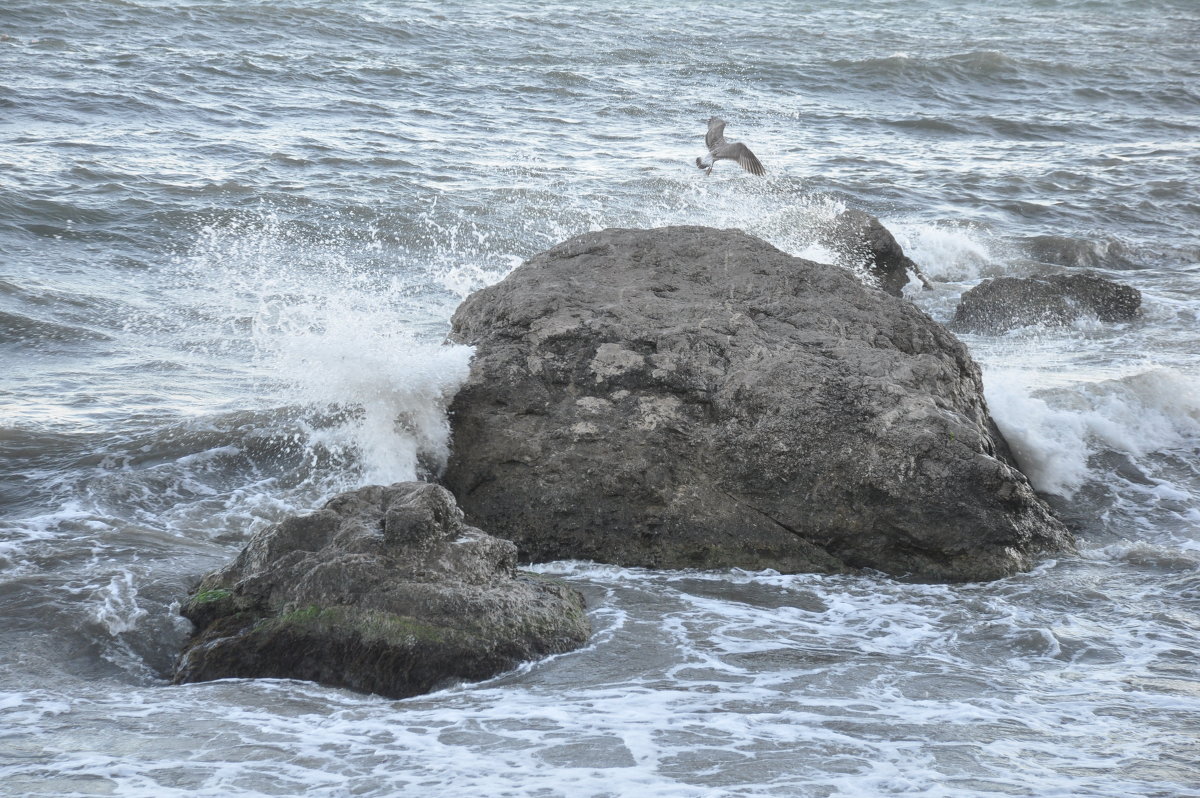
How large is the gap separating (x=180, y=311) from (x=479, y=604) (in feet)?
17.7

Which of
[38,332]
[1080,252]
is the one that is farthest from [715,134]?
[38,332]

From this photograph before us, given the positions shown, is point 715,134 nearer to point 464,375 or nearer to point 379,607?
point 464,375

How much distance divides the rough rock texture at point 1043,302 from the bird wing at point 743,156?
1.90 m

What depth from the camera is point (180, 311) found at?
27.9 feet

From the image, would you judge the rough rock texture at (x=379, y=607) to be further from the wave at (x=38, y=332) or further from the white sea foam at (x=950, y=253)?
the white sea foam at (x=950, y=253)

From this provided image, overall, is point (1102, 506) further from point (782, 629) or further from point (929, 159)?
point (929, 159)

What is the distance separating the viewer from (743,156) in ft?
30.1

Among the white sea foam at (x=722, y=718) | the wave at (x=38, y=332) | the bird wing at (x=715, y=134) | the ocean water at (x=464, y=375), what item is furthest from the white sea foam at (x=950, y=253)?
the wave at (x=38, y=332)

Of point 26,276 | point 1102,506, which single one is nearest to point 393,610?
point 1102,506

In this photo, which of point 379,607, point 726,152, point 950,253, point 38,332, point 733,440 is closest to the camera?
point 379,607

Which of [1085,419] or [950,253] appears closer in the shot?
[1085,419]

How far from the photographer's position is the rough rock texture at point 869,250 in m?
9.61

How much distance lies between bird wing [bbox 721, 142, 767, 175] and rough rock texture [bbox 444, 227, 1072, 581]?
362 cm

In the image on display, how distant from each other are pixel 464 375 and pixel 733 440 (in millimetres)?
1288
